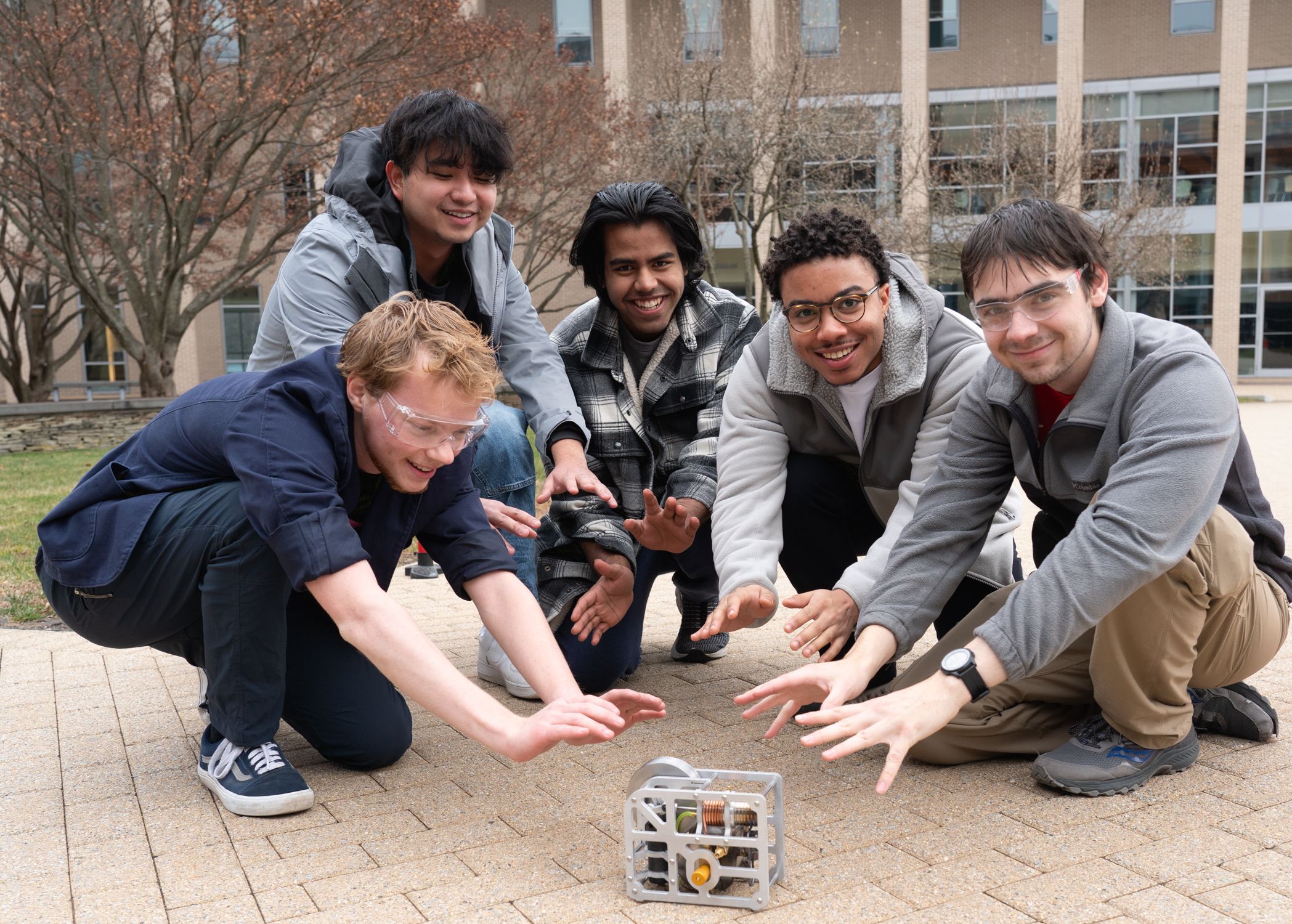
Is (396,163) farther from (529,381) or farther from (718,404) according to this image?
(718,404)

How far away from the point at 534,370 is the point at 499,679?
1.14 m

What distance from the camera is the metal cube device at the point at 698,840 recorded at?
2297 millimetres

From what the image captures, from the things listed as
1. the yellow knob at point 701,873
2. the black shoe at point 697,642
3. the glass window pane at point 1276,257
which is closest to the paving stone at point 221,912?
the yellow knob at point 701,873

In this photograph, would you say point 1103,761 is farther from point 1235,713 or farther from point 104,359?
point 104,359

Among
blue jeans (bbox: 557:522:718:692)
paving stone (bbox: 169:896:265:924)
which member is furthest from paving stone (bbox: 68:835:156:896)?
blue jeans (bbox: 557:522:718:692)

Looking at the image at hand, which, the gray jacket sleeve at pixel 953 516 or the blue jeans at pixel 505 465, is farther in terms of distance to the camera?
the blue jeans at pixel 505 465

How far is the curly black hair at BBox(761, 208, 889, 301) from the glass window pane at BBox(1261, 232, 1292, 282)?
3029 centimetres

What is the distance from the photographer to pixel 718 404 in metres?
4.14

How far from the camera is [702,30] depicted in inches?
778

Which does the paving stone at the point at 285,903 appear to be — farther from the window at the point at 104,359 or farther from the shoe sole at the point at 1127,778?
the window at the point at 104,359

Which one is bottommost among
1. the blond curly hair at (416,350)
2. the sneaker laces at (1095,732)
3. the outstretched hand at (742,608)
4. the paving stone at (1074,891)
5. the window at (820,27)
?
the paving stone at (1074,891)

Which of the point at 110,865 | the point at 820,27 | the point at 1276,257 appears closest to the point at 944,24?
the point at 820,27

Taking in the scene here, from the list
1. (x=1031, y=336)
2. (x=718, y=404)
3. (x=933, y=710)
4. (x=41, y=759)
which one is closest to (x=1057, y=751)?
(x=933, y=710)

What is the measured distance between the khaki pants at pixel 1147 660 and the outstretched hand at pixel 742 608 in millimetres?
463
